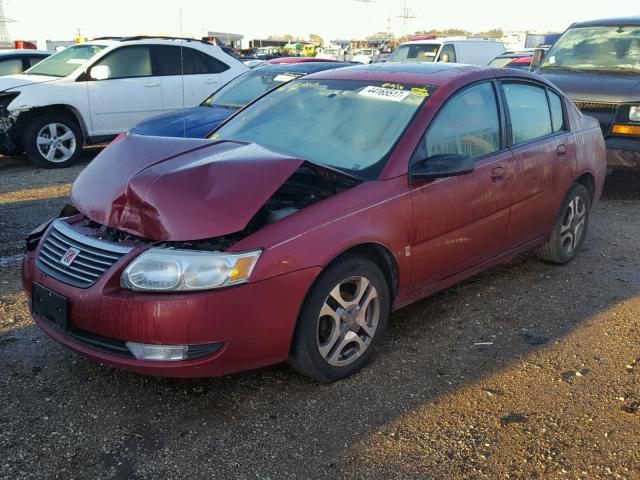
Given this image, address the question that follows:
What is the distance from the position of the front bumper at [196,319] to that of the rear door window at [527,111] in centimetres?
214

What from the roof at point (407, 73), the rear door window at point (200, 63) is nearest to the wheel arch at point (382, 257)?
the roof at point (407, 73)

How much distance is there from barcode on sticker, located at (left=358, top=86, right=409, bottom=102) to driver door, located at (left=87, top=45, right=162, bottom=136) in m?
6.27

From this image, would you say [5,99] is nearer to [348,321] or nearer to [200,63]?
[200,63]

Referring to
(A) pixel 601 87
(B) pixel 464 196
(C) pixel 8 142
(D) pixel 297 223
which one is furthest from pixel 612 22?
(C) pixel 8 142

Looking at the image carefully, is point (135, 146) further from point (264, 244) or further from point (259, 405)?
point (259, 405)

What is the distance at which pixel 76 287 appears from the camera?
287 centimetres

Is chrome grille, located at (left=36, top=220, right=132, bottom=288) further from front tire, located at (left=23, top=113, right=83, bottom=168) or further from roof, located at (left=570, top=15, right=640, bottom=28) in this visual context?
roof, located at (left=570, top=15, right=640, bottom=28)

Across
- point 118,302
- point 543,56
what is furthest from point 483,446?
point 543,56

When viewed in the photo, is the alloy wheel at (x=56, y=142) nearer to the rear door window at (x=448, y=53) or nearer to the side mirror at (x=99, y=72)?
the side mirror at (x=99, y=72)

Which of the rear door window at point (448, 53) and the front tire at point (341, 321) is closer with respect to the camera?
the front tire at point (341, 321)

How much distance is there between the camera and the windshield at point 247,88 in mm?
7723

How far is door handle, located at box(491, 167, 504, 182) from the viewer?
3982mm

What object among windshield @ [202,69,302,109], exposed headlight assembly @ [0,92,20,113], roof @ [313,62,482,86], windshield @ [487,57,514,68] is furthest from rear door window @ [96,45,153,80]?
windshield @ [487,57,514,68]

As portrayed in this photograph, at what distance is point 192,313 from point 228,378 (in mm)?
717
